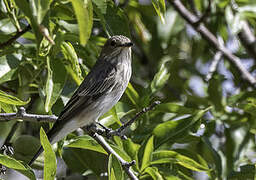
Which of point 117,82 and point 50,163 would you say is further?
point 117,82

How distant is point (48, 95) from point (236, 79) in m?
3.08

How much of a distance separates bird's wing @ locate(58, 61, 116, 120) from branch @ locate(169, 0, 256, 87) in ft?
3.85

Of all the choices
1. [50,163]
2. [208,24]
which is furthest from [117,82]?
[208,24]

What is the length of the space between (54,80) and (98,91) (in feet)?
2.62

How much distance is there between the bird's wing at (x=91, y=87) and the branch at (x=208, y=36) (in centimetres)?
117

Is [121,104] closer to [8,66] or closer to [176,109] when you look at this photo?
[176,109]

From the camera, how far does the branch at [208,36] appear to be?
5.21 metres

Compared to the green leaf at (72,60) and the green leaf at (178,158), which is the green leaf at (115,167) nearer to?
the green leaf at (178,158)

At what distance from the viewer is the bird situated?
3770mm

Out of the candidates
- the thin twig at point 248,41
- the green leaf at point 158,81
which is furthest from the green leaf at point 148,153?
the thin twig at point 248,41

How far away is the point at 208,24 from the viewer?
235 inches

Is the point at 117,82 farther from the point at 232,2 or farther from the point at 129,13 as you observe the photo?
the point at 232,2

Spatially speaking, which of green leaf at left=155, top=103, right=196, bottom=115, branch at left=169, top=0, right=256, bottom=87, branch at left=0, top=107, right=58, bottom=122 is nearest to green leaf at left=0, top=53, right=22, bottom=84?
branch at left=0, top=107, right=58, bottom=122

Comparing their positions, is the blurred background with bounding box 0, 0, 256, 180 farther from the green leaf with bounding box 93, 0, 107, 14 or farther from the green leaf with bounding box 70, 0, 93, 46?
the green leaf with bounding box 70, 0, 93, 46
